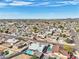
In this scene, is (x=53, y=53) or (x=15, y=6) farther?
(x=15, y=6)

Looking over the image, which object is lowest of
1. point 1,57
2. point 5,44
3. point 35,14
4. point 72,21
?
point 1,57

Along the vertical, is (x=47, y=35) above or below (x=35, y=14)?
below

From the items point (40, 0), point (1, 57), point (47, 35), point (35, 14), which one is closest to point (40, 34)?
point (47, 35)

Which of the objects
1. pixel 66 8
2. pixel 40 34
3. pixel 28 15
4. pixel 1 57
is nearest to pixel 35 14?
pixel 28 15

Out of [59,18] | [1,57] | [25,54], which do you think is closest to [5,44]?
[1,57]

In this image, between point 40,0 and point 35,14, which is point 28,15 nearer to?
point 35,14

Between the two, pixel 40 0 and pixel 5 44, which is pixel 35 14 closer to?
pixel 40 0

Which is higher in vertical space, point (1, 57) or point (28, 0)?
point (28, 0)

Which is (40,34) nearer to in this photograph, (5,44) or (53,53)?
(53,53)

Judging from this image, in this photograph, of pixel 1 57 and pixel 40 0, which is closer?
pixel 1 57
